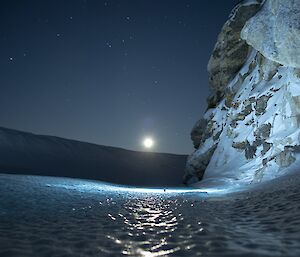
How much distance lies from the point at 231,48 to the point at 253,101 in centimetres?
834

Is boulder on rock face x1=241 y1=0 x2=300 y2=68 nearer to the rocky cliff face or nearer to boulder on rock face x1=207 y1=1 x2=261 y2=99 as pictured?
the rocky cliff face

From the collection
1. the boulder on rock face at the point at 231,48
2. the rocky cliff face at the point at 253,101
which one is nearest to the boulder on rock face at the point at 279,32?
the rocky cliff face at the point at 253,101

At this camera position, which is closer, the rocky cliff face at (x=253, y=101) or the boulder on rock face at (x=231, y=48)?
the rocky cliff face at (x=253, y=101)

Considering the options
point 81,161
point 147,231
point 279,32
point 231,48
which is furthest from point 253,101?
point 81,161

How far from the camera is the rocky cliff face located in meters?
16.8

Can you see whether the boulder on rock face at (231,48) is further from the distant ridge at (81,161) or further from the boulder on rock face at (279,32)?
the distant ridge at (81,161)

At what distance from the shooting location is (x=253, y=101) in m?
22.2

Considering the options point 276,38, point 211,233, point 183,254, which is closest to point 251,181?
point 276,38

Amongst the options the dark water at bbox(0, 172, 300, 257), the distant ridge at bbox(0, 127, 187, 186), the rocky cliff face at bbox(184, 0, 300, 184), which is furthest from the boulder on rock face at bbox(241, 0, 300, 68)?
the distant ridge at bbox(0, 127, 187, 186)

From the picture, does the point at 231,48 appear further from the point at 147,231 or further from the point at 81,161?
the point at 81,161

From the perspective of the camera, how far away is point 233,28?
91.9ft

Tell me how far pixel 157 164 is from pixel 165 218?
50528 mm

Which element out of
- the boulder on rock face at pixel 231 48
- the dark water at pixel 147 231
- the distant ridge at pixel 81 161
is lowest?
the dark water at pixel 147 231

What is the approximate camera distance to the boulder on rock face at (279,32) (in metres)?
16.6
